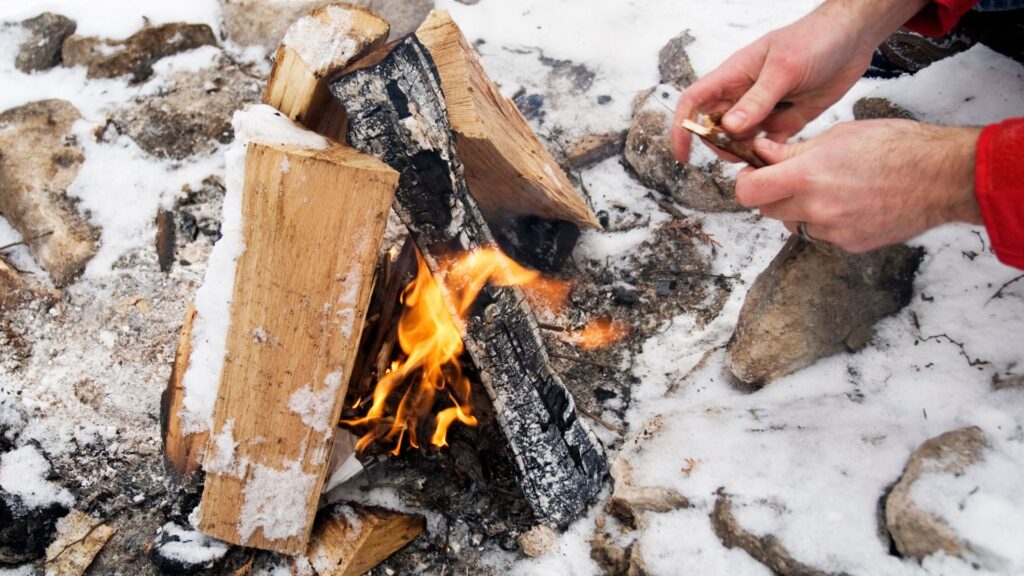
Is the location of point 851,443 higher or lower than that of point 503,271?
lower

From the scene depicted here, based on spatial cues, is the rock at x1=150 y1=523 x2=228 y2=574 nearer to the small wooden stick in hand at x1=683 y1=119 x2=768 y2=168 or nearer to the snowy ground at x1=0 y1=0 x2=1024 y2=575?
the snowy ground at x1=0 y1=0 x2=1024 y2=575

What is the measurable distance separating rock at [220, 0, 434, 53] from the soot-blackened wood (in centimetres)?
244

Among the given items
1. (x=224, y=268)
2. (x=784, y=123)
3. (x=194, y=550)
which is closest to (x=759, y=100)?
(x=784, y=123)

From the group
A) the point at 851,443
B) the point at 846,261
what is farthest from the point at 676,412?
the point at 846,261

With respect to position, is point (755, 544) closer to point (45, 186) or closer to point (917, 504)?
point (917, 504)

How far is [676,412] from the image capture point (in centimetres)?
255

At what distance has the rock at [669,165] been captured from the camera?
3352 mm

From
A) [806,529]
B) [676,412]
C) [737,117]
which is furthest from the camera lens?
[676,412]

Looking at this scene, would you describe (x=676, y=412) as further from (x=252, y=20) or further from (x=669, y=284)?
(x=252, y=20)

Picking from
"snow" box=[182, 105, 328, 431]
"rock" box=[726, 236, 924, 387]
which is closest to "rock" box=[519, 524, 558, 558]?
"rock" box=[726, 236, 924, 387]

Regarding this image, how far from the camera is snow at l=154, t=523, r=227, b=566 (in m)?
2.40

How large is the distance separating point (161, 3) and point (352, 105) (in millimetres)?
3303

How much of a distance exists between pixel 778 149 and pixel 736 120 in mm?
184

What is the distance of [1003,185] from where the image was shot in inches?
61.6
